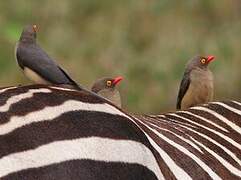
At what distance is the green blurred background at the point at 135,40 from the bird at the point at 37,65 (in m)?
5.09

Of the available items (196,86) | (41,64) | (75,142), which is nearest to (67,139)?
(75,142)

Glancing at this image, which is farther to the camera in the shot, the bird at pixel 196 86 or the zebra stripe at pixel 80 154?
the bird at pixel 196 86

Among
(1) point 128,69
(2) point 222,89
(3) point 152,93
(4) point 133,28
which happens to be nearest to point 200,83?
(2) point 222,89

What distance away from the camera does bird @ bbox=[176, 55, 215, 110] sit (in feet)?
16.2

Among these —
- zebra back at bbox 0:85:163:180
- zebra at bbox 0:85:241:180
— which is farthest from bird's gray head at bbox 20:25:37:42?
zebra back at bbox 0:85:163:180

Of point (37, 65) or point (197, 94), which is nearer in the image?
point (37, 65)

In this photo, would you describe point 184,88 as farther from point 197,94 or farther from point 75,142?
point 75,142

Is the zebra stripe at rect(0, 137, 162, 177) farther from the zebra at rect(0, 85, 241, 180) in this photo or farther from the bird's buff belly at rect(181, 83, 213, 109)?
the bird's buff belly at rect(181, 83, 213, 109)

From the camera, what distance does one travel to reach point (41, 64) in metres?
3.43

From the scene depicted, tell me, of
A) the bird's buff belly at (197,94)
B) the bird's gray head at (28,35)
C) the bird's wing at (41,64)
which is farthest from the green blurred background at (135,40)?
the bird's wing at (41,64)

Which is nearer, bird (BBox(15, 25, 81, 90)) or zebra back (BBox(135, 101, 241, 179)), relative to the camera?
zebra back (BBox(135, 101, 241, 179))

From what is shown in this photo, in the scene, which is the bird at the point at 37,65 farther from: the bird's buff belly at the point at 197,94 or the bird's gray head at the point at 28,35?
the bird's buff belly at the point at 197,94

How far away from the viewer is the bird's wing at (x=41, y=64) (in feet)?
10.9

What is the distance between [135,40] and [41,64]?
7.67 metres
